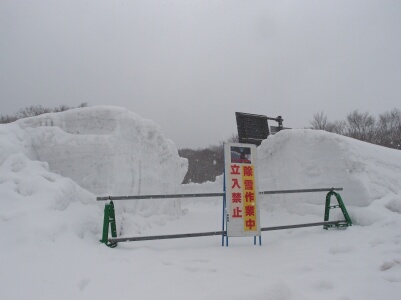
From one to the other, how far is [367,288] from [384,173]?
4841 millimetres

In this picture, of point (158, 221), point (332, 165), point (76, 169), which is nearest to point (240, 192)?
point (158, 221)

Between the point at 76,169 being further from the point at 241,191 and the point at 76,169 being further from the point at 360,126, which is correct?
the point at 360,126

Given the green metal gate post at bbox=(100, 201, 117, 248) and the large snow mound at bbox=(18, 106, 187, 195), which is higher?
the large snow mound at bbox=(18, 106, 187, 195)

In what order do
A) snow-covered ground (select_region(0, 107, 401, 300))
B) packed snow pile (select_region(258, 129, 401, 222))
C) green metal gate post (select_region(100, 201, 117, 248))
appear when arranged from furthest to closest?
packed snow pile (select_region(258, 129, 401, 222)) → green metal gate post (select_region(100, 201, 117, 248)) → snow-covered ground (select_region(0, 107, 401, 300))

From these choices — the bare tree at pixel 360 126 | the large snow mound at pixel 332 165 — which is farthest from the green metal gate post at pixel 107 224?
the bare tree at pixel 360 126

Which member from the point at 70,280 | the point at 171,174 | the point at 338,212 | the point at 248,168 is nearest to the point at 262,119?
the point at 171,174

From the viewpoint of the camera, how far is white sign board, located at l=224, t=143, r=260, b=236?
504 centimetres

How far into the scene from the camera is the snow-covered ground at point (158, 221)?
10.1ft

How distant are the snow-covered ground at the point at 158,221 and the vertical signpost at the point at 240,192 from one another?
0.37 metres

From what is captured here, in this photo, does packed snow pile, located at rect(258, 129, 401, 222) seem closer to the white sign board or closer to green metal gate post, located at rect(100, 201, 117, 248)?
the white sign board

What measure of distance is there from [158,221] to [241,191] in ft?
9.26

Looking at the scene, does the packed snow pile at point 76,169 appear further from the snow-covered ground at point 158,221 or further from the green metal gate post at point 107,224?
the green metal gate post at point 107,224

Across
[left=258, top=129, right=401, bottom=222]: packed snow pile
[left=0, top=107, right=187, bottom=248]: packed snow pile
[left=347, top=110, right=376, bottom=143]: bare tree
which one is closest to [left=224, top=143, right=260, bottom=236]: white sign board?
[left=0, top=107, right=187, bottom=248]: packed snow pile

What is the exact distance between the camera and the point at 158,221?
723 cm
